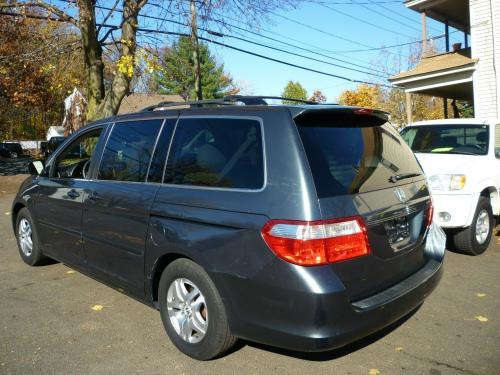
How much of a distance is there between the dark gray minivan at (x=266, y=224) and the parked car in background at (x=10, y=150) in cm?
4149

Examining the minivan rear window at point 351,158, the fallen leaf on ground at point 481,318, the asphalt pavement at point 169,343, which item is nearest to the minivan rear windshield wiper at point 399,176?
the minivan rear window at point 351,158

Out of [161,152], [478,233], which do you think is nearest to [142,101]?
[478,233]

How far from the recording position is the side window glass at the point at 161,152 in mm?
3722

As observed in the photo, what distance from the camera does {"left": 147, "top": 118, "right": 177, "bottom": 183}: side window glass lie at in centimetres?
372

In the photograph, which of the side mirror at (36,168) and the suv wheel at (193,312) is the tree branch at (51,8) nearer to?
the side mirror at (36,168)

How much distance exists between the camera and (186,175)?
138 inches

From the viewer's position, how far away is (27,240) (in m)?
5.79

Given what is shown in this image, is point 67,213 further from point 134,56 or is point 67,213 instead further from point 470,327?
point 134,56

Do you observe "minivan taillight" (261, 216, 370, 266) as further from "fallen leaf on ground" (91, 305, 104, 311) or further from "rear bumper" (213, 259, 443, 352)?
"fallen leaf on ground" (91, 305, 104, 311)

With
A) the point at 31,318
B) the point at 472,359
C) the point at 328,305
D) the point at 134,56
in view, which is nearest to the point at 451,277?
the point at 472,359

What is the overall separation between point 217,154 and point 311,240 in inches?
39.2

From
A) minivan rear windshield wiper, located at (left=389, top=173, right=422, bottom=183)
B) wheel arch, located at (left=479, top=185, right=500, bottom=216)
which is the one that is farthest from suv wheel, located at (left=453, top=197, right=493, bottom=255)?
minivan rear windshield wiper, located at (left=389, top=173, right=422, bottom=183)

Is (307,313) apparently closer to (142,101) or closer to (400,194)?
(400,194)

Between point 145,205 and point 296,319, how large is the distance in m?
1.53
